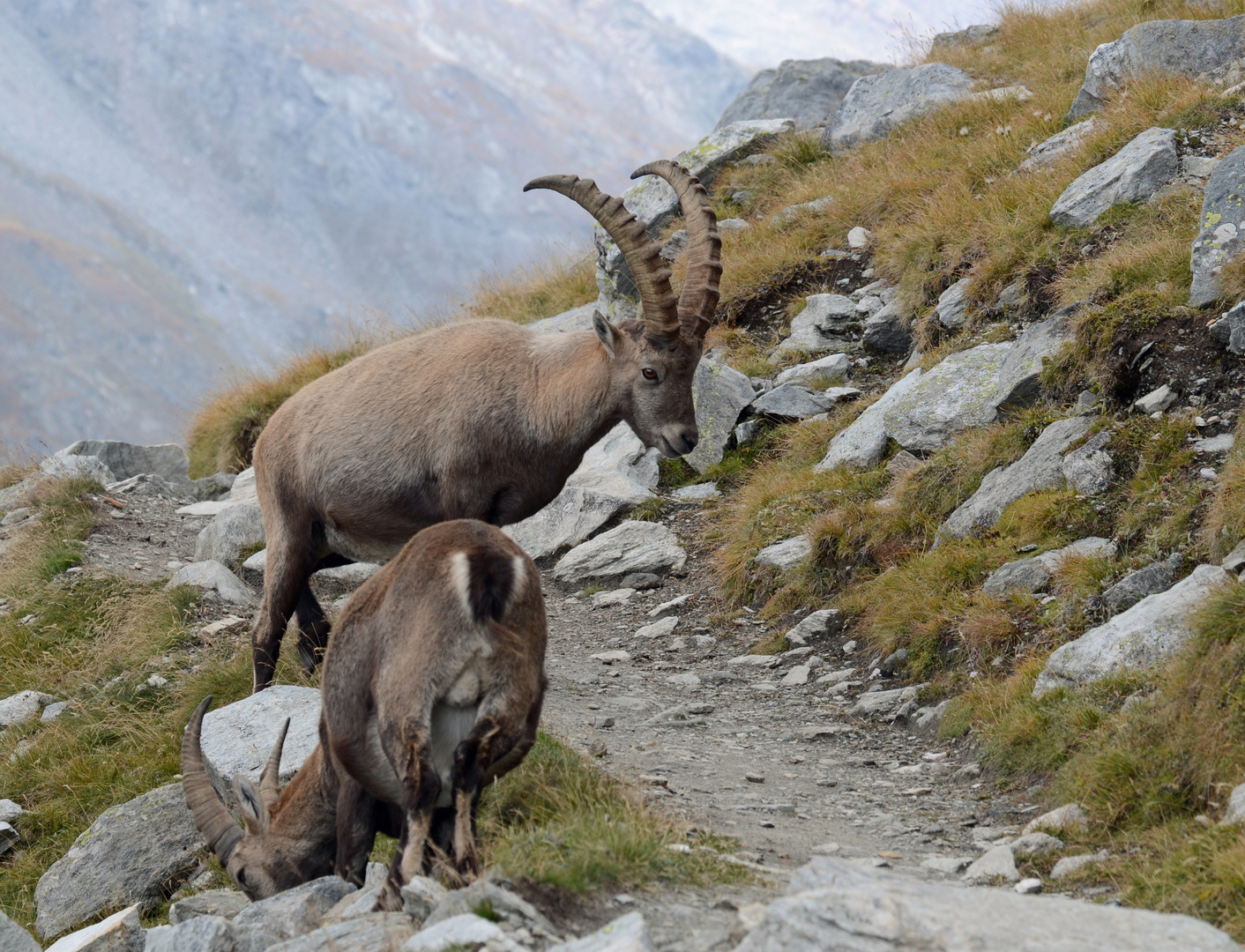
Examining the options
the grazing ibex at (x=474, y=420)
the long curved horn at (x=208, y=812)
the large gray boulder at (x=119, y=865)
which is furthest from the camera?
the grazing ibex at (x=474, y=420)

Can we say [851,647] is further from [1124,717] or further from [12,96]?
[12,96]

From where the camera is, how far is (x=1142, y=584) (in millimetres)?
6352

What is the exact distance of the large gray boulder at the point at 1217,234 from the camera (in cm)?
799

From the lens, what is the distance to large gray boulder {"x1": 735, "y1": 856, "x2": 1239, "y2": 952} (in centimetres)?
300

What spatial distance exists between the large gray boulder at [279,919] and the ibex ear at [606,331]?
4328mm

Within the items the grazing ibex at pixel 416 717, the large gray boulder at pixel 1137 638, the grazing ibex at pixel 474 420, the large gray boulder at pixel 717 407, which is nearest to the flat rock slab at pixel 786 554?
the grazing ibex at pixel 474 420

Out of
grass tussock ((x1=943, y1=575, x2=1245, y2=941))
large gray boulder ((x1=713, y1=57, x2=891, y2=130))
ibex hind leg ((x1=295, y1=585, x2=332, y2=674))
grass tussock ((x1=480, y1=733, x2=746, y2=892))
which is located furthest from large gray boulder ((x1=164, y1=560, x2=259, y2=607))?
large gray boulder ((x1=713, y1=57, x2=891, y2=130))

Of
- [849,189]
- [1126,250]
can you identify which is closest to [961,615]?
[1126,250]

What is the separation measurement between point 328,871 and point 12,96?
97.5 metres

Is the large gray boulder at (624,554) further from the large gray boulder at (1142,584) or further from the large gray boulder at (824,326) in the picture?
the large gray boulder at (1142,584)

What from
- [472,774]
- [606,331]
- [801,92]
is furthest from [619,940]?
[801,92]

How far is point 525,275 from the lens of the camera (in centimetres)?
2011

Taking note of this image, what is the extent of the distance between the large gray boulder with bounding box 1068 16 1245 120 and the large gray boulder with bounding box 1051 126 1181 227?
6.80 ft

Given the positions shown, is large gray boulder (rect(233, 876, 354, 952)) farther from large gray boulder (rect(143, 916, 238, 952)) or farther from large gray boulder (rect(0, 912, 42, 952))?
large gray boulder (rect(0, 912, 42, 952))
